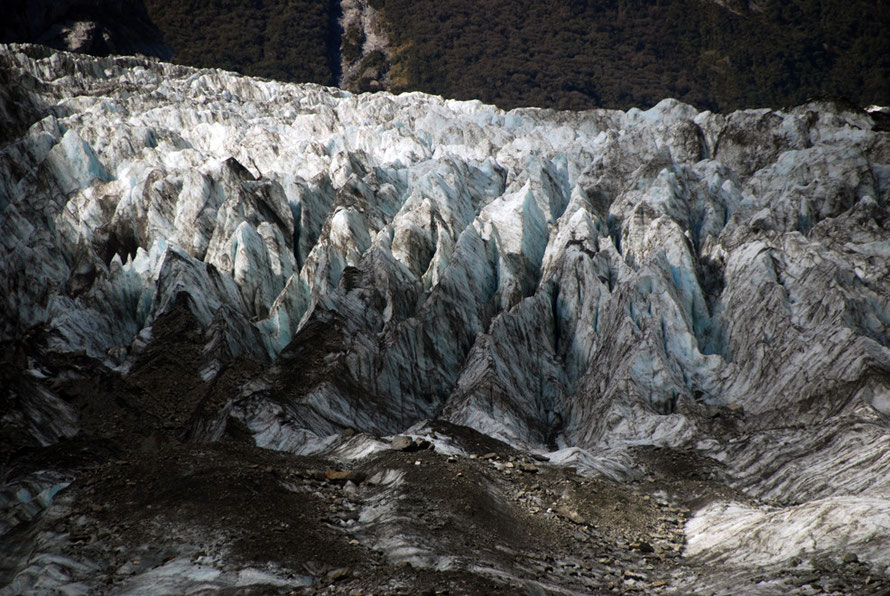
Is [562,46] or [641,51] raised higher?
[562,46]

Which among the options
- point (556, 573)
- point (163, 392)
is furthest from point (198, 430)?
point (556, 573)

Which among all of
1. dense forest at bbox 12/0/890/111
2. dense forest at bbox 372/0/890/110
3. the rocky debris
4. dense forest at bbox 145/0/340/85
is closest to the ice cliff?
the rocky debris

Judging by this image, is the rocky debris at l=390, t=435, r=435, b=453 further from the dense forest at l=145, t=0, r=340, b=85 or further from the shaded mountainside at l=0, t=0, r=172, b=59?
the dense forest at l=145, t=0, r=340, b=85

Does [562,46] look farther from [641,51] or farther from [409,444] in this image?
[409,444]

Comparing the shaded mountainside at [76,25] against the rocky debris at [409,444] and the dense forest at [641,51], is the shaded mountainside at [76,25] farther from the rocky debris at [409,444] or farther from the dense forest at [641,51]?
Answer: the rocky debris at [409,444]

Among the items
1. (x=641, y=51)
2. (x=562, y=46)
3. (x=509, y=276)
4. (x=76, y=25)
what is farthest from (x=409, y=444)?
(x=562, y=46)

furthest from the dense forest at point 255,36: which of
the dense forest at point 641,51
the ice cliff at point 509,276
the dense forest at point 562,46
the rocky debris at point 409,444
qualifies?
the rocky debris at point 409,444
